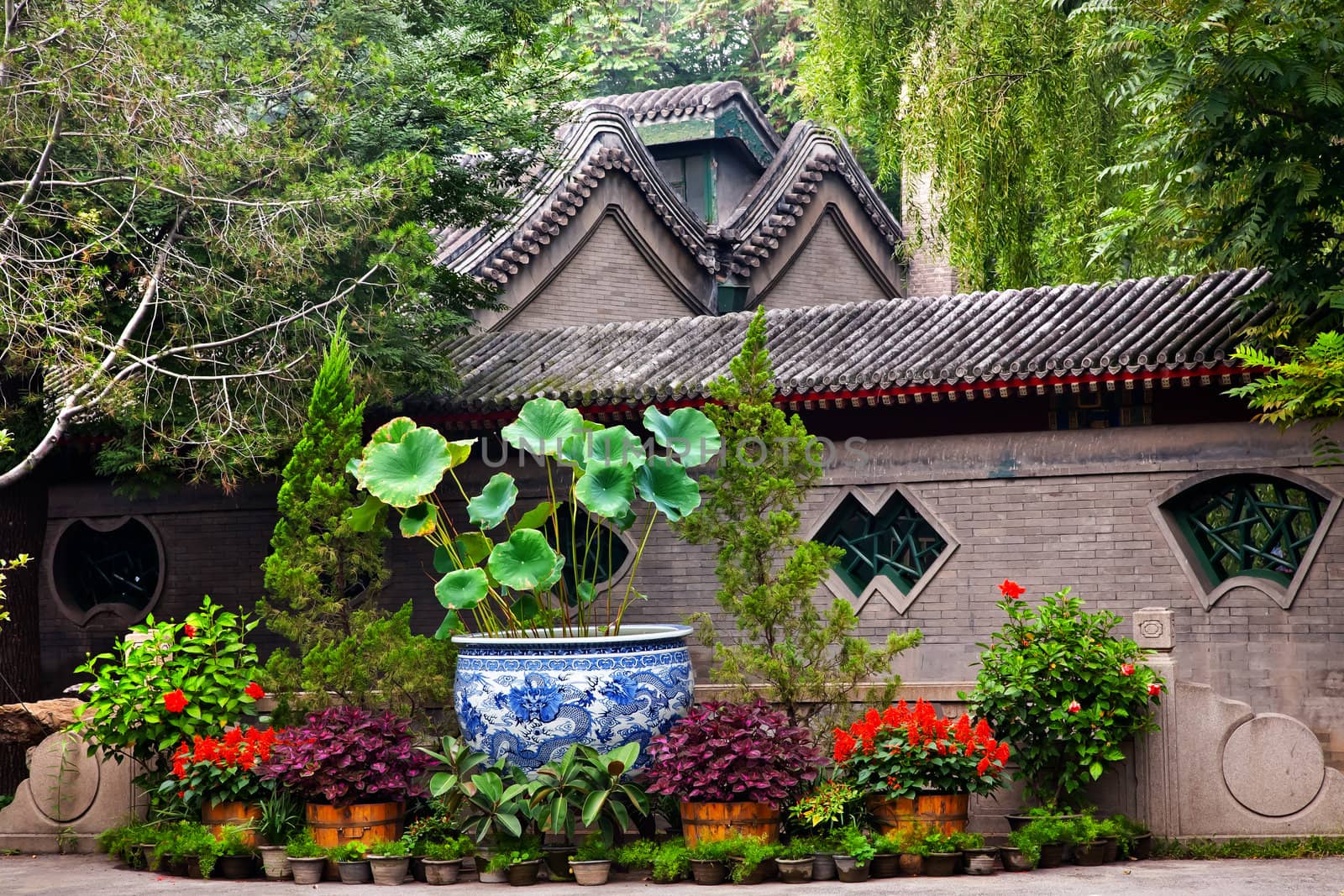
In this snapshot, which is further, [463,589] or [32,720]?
[32,720]

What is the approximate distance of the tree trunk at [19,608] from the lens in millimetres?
10828

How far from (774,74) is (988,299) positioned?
1603cm

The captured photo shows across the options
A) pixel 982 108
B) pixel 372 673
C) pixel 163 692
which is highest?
pixel 982 108

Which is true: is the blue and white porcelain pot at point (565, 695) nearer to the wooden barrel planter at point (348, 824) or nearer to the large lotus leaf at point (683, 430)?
the wooden barrel planter at point (348, 824)

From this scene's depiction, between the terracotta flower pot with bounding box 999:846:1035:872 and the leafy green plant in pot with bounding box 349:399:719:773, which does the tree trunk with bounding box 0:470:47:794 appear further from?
the terracotta flower pot with bounding box 999:846:1035:872

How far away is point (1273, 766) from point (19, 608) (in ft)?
27.9

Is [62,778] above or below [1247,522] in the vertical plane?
below

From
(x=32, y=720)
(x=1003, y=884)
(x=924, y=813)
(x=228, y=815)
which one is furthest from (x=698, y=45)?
(x=1003, y=884)

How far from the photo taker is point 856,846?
7031 millimetres

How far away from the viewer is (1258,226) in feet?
29.8

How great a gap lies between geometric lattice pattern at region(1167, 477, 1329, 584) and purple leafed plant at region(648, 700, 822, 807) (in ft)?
13.1

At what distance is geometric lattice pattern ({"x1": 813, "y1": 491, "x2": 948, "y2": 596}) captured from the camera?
10930 millimetres

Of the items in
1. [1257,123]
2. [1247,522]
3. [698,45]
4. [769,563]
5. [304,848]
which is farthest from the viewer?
[698,45]

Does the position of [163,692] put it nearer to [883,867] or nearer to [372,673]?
[372,673]
